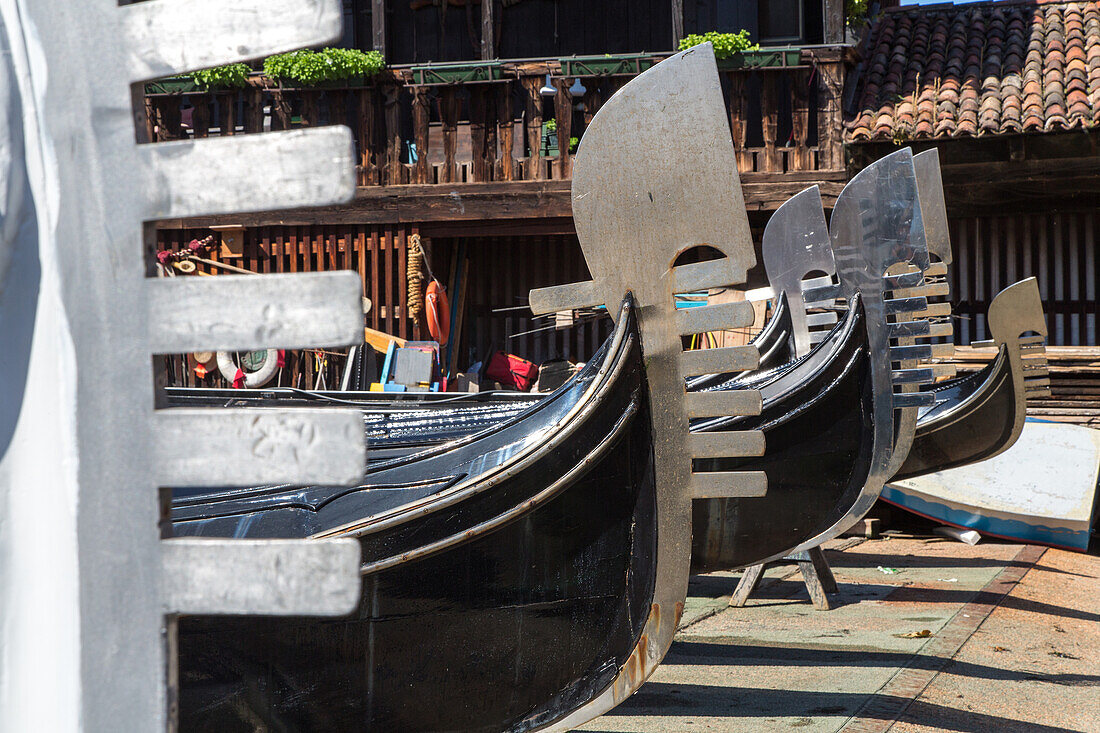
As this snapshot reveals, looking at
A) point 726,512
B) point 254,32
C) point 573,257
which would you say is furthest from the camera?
point 573,257

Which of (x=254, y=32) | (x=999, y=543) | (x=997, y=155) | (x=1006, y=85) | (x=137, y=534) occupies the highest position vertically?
(x=1006, y=85)

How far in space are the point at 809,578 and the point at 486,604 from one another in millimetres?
3696

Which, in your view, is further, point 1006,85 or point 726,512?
point 1006,85

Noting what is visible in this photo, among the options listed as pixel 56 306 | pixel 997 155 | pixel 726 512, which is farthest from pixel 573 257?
pixel 56 306

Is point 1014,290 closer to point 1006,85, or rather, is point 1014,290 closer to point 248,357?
point 1006,85

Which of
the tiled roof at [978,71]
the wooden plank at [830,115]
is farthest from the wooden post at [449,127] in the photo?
the tiled roof at [978,71]

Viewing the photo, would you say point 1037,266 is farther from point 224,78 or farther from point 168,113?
point 168,113

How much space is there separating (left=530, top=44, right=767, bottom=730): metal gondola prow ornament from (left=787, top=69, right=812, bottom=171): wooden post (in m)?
5.76

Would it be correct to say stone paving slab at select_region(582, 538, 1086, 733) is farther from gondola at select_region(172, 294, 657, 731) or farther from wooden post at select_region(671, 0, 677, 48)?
wooden post at select_region(671, 0, 677, 48)

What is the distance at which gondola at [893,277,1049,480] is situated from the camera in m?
7.11

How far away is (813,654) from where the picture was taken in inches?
197

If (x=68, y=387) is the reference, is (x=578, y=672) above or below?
below

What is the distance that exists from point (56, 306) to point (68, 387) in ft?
0.27

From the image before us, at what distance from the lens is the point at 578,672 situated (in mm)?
3021
